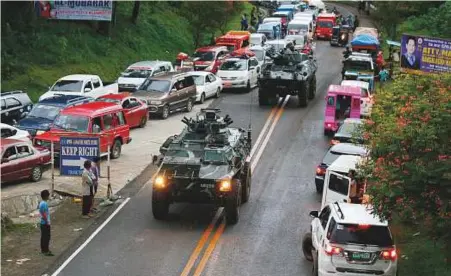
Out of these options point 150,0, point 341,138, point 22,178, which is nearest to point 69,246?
point 22,178

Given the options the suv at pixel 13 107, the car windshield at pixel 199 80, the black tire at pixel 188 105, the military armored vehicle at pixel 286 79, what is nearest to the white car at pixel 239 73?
the car windshield at pixel 199 80

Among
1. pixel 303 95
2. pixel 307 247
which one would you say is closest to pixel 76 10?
pixel 303 95

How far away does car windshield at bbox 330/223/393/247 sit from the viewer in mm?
14484

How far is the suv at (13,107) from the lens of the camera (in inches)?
1158

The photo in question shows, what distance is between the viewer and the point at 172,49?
51.4m

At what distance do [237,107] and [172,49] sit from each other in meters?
17.4

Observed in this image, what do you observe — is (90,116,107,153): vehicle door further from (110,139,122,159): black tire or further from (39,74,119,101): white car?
(39,74,119,101): white car

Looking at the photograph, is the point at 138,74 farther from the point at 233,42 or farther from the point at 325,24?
the point at 325,24

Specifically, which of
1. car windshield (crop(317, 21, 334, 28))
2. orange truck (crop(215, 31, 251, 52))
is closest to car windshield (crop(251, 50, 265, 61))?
orange truck (crop(215, 31, 251, 52))

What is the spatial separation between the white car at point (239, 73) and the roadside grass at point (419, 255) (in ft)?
66.7

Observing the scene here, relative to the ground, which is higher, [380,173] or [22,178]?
[380,173]

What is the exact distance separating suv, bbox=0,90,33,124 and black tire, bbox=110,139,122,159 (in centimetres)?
552

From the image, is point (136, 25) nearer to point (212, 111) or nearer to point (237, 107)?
point (237, 107)

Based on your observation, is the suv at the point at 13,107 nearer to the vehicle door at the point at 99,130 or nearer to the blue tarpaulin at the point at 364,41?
the vehicle door at the point at 99,130
